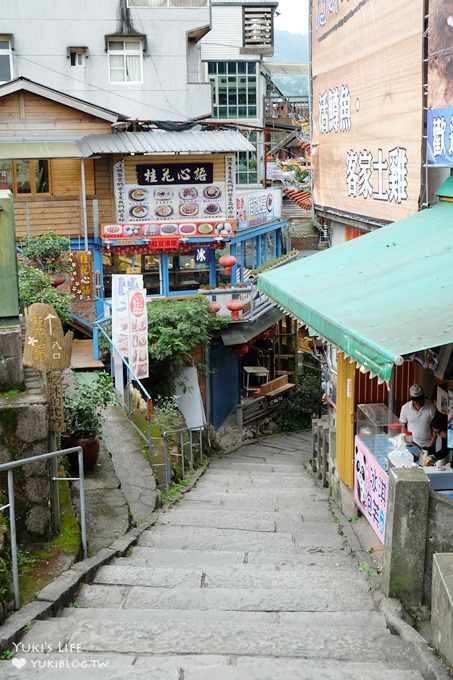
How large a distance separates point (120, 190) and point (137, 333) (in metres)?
8.63

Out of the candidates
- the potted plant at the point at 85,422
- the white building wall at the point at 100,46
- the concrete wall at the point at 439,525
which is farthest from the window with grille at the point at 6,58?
the concrete wall at the point at 439,525

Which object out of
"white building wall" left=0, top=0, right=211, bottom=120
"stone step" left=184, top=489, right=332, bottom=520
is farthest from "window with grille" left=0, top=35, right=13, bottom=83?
"stone step" left=184, top=489, right=332, bottom=520

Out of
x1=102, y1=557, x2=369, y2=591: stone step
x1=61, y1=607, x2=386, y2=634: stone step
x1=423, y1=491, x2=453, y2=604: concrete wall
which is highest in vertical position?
x1=423, y1=491, x2=453, y2=604: concrete wall

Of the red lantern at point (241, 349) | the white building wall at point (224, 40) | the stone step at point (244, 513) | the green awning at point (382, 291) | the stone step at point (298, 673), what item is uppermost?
the white building wall at point (224, 40)

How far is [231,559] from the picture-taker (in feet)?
28.7

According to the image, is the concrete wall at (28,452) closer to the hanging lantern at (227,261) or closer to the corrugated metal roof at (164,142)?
the corrugated metal roof at (164,142)

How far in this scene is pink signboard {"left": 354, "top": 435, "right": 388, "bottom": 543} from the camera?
913 cm

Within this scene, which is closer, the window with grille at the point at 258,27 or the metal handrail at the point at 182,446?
the metal handrail at the point at 182,446

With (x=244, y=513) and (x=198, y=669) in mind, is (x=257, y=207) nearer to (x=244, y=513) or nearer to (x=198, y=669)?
(x=244, y=513)

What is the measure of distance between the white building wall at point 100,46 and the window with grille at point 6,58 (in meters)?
0.19

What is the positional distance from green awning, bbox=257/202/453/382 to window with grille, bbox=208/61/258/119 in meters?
22.6

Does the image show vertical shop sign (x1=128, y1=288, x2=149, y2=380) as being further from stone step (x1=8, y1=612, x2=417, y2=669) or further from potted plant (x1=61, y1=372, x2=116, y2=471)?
stone step (x1=8, y1=612, x2=417, y2=669)

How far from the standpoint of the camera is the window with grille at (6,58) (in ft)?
99.1

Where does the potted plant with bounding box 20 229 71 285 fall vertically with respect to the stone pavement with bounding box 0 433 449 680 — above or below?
above
